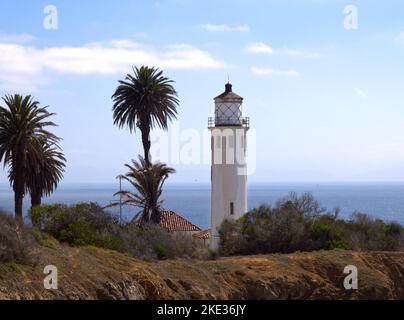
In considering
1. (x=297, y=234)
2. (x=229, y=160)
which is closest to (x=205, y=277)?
(x=297, y=234)

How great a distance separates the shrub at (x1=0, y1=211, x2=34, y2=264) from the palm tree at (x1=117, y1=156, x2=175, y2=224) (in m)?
18.0

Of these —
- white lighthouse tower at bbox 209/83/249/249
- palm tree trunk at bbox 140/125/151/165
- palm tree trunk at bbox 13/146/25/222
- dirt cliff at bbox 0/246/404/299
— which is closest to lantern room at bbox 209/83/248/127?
white lighthouse tower at bbox 209/83/249/249

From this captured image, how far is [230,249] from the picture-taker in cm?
2675

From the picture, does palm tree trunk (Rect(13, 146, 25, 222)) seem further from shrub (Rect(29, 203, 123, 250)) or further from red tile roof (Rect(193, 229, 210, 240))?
red tile roof (Rect(193, 229, 210, 240))

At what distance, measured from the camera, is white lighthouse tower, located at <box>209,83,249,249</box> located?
1527 inches

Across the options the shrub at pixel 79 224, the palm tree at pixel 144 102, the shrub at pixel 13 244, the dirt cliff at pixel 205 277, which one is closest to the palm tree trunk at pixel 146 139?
the palm tree at pixel 144 102

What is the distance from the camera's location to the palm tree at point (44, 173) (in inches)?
1214

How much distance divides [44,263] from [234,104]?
24935mm

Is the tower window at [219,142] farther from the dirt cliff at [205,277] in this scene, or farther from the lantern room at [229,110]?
the dirt cliff at [205,277]

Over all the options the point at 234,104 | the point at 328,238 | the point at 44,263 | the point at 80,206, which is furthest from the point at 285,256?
the point at 234,104

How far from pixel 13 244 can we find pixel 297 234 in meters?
14.0

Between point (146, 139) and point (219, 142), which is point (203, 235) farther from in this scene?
point (146, 139)

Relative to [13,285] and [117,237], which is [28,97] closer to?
[117,237]

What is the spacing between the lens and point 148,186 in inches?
1363
